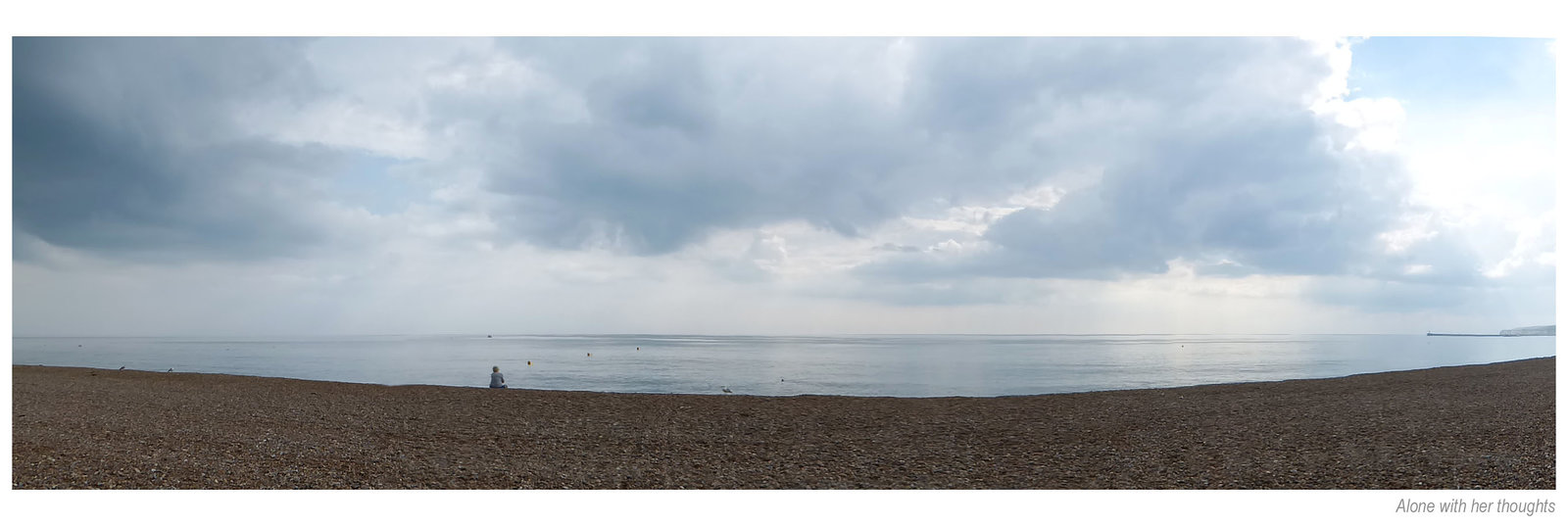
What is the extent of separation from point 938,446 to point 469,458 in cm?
528

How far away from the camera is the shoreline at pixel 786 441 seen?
7266mm

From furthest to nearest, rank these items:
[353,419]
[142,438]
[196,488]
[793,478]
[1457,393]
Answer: [1457,393]
[353,419]
[142,438]
[793,478]
[196,488]

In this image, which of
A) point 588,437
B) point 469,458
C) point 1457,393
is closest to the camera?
point 469,458

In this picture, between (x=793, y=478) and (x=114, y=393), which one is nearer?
(x=793, y=478)

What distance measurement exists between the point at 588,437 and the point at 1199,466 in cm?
697

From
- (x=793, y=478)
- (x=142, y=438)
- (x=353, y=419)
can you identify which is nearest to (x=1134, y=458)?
(x=793, y=478)

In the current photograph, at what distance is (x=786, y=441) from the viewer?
949 cm

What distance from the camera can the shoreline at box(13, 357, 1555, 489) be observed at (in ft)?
23.8

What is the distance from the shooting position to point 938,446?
9.06 meters

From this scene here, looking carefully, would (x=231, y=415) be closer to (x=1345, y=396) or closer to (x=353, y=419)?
(x=353, y=419)

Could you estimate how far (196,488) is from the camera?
6.69m

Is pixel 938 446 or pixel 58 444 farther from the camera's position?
pixel 938 446

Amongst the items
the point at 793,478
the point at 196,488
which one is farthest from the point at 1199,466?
the point at 196,488

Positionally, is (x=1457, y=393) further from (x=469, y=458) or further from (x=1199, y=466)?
(x=469, y=458)
